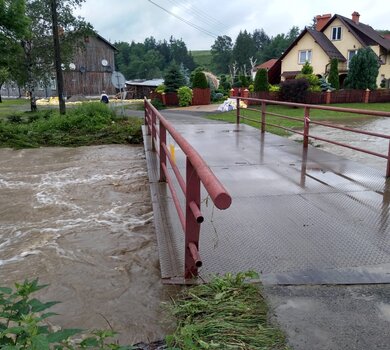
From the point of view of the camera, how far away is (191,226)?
2.70m

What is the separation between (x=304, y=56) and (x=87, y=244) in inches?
1486

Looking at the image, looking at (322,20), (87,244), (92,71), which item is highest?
(322,20)

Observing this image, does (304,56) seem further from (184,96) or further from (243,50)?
(243,50)

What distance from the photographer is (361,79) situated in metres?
29.6

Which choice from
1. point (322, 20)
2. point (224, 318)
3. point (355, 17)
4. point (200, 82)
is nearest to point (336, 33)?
point (322, 20)

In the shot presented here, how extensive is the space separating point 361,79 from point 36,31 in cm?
2299

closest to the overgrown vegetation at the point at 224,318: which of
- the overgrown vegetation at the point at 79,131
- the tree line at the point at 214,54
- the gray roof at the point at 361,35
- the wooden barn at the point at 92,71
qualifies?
the overgrown vegetation at the point at 79,131

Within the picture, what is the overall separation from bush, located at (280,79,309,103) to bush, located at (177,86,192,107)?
641 cm

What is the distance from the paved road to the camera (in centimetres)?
210

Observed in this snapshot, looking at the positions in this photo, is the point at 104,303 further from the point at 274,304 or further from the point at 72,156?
the point at 72,156

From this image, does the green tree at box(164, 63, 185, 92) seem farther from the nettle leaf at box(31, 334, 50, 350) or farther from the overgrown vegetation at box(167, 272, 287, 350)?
the nettle leaf at box(31, 334, 50, 350)

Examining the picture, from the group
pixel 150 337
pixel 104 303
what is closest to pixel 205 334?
pixel 150 337

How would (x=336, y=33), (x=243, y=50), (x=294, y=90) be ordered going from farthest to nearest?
(x=243, y=50) < (x=336, y=33) < (x=294, y=90)

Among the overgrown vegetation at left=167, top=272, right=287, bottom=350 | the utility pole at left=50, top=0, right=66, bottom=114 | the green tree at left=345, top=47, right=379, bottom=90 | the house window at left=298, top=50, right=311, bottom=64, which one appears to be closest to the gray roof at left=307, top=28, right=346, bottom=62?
the house window at left=298, top=50, right=311, bottom=64
